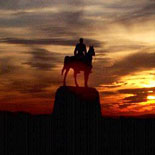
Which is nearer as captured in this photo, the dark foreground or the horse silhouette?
the dark foreground

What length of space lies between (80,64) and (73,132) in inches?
149

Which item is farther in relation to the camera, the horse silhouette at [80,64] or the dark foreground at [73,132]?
the horse silhouette at [80,64]

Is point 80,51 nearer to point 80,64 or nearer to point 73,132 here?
point 80,64

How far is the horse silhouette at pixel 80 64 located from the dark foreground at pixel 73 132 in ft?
3.41

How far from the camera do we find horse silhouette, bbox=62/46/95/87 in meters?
23.0

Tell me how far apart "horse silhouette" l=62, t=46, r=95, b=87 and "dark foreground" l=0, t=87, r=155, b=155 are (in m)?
1.04

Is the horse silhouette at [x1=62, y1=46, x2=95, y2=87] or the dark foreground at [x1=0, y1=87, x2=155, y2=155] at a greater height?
the horse silhouette at [x1=62, y1=46, x2=95, y2=87]

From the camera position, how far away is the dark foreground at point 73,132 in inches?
899

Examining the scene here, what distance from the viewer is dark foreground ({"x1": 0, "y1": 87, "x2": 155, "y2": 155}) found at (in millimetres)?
22844

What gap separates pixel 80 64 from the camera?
23172 millimetres

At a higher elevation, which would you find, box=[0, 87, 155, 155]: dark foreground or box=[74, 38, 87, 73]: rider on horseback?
box=[74, 38, 87, 73]: rider on horseback

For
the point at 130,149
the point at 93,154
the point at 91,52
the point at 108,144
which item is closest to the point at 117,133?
the point at 130,149

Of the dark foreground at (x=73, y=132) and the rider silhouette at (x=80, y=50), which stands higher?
the rider silhouette at (x=80, y=50)

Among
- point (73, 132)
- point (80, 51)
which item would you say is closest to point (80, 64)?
point (80, 51)
